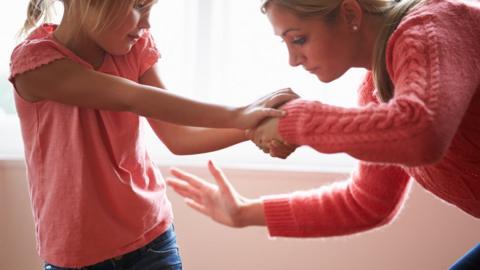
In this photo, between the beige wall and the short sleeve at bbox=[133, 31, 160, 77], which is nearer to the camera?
the short sleeve at bbox=[133, 31, 160, 77]

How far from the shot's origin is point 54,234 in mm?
1194

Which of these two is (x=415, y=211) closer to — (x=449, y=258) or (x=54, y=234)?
(x=449, y=258)

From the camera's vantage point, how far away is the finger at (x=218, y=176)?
1.15 meters

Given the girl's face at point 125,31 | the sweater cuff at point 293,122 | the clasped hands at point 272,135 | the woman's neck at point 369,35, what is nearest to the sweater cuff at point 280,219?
the clasped hands at point 272,135

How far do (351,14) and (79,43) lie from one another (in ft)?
1.86

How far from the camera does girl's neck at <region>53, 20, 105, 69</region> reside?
3.90 ft

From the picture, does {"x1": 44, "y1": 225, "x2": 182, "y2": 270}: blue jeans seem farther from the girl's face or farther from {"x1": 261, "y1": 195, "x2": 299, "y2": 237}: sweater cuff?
the girl's face

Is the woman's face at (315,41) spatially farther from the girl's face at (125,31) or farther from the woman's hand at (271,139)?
the girl's face at (125,31)

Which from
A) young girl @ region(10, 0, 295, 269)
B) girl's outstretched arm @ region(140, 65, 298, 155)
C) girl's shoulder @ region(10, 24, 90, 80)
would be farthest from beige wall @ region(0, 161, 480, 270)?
girl's shoulder @ region(10, 24, 90, 80)

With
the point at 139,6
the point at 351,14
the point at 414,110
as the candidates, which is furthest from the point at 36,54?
the point at 414,110

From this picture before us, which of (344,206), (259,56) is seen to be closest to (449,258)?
(344,206)

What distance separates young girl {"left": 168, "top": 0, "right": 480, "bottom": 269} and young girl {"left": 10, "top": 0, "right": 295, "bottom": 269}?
126mm

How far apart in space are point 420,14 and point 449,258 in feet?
3.77

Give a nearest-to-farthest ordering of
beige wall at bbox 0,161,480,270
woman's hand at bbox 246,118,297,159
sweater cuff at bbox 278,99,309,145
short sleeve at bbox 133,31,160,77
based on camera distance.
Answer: sweater cuff at bbox 278,99,309,145, woman's hand at bbox 246,118,297,159, short sleeve at bbox 133,31,160,77, beige wall at bbox 0,161,480,270
